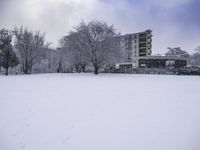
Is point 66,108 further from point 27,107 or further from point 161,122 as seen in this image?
point 161,122

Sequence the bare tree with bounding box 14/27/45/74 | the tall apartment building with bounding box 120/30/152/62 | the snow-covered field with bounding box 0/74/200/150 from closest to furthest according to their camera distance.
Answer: the snow-covered field with bounding box 0/74/200/150 → the bare tree with bounding box 14/27/45/74 → the tall apartment building with bounding box 120/30/152/62

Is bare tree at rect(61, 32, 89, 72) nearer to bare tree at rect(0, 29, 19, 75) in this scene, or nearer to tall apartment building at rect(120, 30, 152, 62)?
bare tree at rect(0, 29, 19, 75)

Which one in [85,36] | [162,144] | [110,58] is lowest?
[162,144]

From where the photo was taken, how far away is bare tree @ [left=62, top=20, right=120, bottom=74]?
35281 millimetres

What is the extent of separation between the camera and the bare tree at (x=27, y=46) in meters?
44.2

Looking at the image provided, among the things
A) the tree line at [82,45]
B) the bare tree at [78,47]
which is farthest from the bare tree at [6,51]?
the bare tree at [78,47]

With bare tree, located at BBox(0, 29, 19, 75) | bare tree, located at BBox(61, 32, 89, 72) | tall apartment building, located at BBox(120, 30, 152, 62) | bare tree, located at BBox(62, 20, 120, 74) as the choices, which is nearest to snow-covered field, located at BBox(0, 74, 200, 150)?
bare tree, located at BBox(62, 20, 120, 74)

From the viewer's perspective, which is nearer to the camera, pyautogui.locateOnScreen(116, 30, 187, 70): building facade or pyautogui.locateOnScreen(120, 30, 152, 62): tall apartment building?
pyautogui.locateOnScreen(116, 30, 187, 70): building facade

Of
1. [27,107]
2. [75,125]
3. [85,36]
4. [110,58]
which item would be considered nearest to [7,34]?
[85,36]

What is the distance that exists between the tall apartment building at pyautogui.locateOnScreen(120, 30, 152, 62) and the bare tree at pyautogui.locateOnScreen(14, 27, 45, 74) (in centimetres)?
3961

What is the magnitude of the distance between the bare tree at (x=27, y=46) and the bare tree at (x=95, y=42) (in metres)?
11.3

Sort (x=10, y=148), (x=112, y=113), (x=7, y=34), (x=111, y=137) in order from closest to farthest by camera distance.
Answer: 1. (x=10, y=148)
2. (x=111, y=137)
3. (x=112, y=113)
4. (x=7, y=34)

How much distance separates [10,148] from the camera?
4.36 m

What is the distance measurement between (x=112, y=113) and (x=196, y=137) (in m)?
2.88
